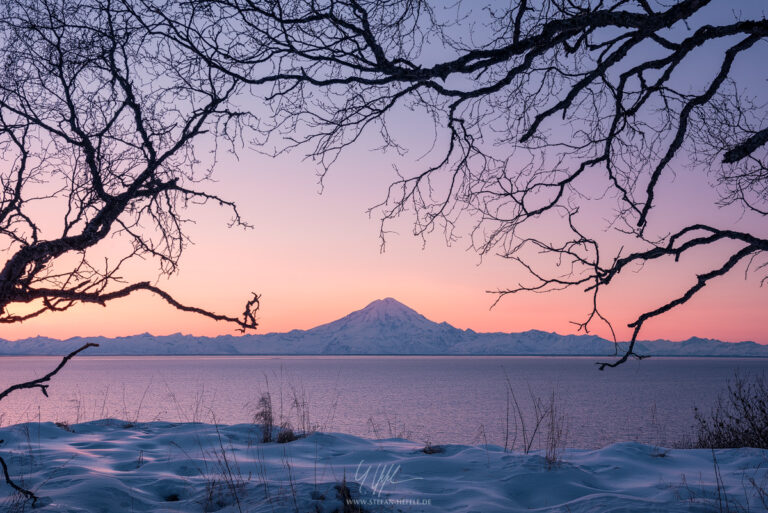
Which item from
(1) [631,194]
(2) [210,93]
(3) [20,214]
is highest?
(2) [210,93]

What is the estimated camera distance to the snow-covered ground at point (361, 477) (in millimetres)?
4332

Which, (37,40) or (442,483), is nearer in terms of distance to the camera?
(37,40)

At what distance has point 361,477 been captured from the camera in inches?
210

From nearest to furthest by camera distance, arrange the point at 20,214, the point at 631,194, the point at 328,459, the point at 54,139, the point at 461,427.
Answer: the point at 20,214 < the point at 54,139 < the point at 631,194 < the point at 328,459 < the point at 461,427

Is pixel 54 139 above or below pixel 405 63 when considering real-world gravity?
below

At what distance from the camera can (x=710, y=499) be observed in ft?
14.8

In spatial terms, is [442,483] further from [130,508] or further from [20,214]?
[20,214]

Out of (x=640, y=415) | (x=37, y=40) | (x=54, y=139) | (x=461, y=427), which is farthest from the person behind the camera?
(x=640, y=415)

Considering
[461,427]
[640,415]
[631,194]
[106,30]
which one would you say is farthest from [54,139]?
[640,415]

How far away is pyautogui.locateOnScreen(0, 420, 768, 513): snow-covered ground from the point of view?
14.2 ft

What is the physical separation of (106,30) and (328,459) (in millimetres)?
5022
